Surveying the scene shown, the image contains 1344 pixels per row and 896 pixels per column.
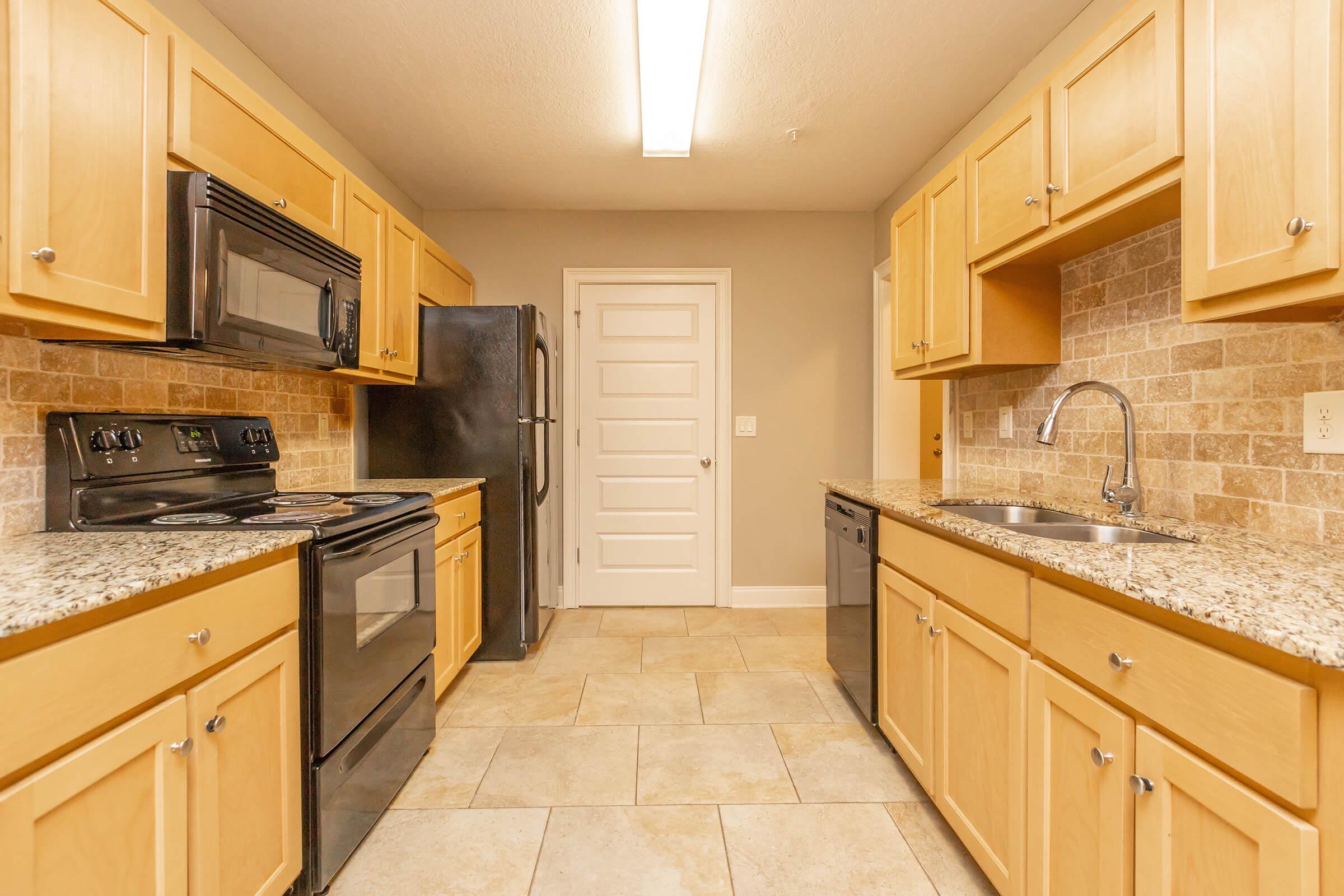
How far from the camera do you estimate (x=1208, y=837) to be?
81 centimetres

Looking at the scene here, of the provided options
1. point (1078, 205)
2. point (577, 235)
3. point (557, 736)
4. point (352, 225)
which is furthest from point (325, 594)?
point (577, 235)

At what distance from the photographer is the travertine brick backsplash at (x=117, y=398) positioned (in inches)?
53.1

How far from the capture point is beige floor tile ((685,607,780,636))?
3346 millimetres

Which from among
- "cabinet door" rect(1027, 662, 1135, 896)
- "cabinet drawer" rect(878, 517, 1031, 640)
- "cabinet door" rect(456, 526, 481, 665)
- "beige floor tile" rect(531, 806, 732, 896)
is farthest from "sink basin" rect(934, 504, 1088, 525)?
"cabinet door" rect(456, 526, 481, 665)

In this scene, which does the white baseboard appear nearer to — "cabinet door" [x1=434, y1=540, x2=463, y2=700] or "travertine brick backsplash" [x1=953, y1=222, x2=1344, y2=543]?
"travertine brick backsplash" [x1=953, y1=222, x2=1344, y2=543]

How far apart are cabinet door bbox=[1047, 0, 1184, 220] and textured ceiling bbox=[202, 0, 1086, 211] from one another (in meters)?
0.69

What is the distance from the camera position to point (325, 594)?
142 centimetres

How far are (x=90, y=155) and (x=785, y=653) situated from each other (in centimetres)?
296

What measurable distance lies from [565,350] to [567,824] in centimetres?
266

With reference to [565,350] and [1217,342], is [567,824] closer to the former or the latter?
[1217,342]

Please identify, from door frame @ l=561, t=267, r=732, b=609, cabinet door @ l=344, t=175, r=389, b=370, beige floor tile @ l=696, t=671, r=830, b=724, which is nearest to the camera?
cabinet door @ l=344, t=175, r=389, b=370

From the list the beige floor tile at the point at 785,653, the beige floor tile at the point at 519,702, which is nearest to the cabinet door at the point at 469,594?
the beige floor tile at the point at 519,702

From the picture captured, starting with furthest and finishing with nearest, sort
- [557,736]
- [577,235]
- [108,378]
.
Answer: [577,235], [557,736], [108,378]

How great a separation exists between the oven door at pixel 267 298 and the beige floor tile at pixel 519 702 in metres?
1.41
